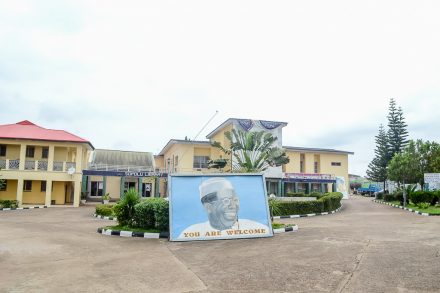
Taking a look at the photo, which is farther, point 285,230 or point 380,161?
point 380,161

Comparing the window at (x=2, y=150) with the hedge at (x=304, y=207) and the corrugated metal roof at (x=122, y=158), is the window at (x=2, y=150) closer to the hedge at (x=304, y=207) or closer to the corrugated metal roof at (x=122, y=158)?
the corrugated metal roof at (x=122, y=158)

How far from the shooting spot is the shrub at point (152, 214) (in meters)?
12.0

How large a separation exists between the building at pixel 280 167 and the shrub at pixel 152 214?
1857 cm

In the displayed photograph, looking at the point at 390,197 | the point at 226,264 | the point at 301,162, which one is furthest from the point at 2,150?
the point at 390,197

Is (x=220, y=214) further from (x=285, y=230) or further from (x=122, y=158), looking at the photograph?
(x=122, y=158)

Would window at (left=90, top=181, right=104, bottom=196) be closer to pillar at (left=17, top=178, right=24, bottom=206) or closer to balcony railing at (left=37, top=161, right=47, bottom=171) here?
balcony railing at (left=37, top=161, right=47, bottom=171)

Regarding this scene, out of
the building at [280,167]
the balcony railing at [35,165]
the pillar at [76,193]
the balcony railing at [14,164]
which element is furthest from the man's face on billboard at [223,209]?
the balcony railing at [14,164]

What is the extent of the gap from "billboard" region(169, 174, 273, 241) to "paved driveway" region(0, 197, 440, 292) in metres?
0.55

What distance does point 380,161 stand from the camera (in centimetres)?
4381

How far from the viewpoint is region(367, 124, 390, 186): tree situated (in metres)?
43.1

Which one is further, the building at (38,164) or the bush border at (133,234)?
the building at (38,164)

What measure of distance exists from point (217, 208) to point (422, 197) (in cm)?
2071

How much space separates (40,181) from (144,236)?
2112 cm

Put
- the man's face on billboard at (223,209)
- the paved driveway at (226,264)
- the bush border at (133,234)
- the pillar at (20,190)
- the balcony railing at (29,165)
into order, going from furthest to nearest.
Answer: the balcony railing at (29,165), the pillar at (20,190), the bush border at (133,234), the man's face on billboard at (223,209), the paved driveway at (226,264)
